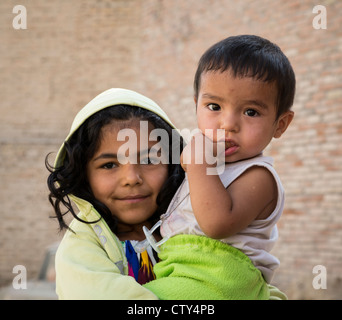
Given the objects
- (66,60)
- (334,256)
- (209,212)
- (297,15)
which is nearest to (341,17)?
(297,15)

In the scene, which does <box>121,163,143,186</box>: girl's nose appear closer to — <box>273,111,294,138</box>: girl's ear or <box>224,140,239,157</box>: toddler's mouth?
<box>224,140,239,157</box>: toddler's mouth

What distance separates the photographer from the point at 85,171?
2076mm

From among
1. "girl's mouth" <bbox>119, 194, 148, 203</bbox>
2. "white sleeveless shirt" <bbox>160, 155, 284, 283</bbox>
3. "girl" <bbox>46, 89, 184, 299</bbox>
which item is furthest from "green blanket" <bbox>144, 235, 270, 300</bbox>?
"girl's mouth" <bbox>119, 194, 148, 203</bbox>

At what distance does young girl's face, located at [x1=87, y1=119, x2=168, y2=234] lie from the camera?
1944mm

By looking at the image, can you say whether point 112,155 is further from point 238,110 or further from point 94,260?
point 238,110

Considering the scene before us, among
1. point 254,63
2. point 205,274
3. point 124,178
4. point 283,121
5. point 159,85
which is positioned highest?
point 159,85

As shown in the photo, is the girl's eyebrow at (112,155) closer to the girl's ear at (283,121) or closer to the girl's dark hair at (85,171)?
the girl's dark hair at (85,171)

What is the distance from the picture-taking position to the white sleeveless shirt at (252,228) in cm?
167

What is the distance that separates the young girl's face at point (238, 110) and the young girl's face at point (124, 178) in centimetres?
38

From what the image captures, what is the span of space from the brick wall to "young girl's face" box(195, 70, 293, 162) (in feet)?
14.7

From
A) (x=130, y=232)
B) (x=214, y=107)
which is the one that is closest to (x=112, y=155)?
(x=130, y=232)

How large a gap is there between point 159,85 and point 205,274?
733 centimetres

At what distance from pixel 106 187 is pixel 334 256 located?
461 centimetres
